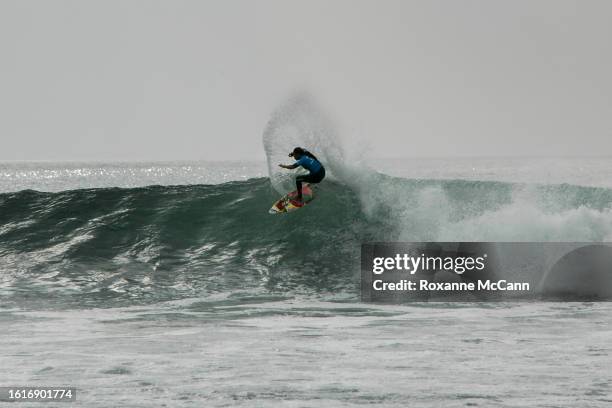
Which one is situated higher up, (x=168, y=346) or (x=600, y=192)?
(x=600, y=192)

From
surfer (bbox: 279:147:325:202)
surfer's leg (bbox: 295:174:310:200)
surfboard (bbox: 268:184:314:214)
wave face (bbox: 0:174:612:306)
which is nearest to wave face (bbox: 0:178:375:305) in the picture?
wave face (bbox: 0:174:612:306)

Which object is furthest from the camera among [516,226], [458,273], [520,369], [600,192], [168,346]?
[600,192]

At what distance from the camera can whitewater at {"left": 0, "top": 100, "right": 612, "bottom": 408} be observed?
9.03 metres

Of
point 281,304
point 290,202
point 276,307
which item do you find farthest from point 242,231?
point 276,307

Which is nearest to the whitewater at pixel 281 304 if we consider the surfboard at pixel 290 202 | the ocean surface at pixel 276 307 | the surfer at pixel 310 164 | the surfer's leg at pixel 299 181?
the ocean surface at pixel 276 307

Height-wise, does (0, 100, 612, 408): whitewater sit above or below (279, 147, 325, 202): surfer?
below

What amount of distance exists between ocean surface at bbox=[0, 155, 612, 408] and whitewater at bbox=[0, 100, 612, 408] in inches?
1.5

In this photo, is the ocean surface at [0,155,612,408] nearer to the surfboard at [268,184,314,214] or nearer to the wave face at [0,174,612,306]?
the wave face at [0,174,612,306]

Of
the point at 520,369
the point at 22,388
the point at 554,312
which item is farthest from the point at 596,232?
the point at 22,388

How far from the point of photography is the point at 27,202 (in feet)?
83.0

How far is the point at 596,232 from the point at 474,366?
37.2 feet

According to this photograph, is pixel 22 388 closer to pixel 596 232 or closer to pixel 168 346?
pixel 168 346

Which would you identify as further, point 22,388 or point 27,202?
point 27,202

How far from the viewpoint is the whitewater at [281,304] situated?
356 inches
